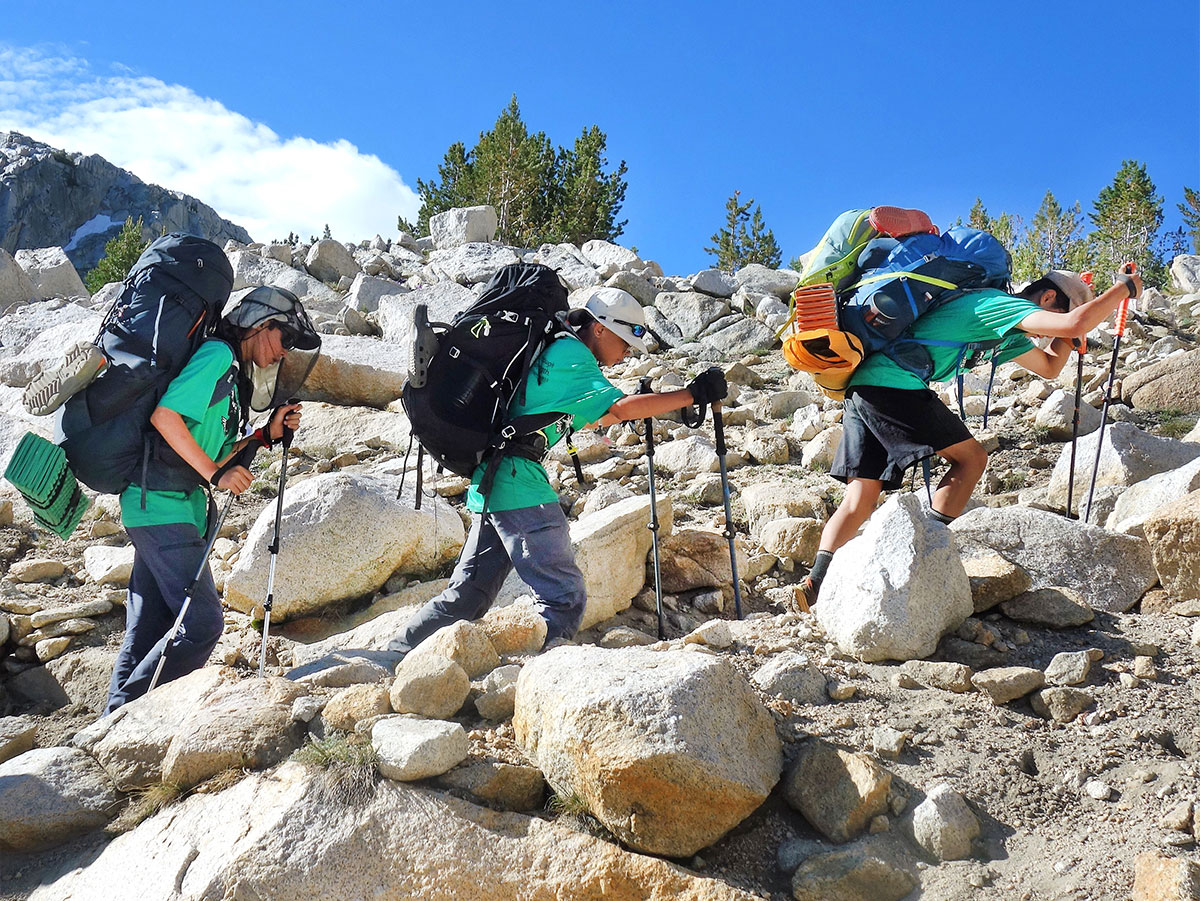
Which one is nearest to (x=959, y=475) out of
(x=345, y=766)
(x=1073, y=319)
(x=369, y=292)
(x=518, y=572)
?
(x=1073, y=319)

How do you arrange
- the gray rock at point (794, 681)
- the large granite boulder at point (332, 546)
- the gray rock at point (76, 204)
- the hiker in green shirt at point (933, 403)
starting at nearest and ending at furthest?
the gray rock at point (794, 681) < the hiker in green shirt at point (933, 403) < the large granite boulder at point (332, 546) < the gray rock at point (76, 204)

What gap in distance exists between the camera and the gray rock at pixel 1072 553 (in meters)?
4.82

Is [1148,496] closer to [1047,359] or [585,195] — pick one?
[1047,359]

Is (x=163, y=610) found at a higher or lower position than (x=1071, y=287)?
lower

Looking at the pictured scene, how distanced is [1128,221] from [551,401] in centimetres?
4810

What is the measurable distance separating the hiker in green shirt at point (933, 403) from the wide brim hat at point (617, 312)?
1.27 meters

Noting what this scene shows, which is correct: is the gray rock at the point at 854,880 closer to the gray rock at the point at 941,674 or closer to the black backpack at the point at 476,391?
the gray rock at the point at 941,674

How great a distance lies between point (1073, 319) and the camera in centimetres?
434

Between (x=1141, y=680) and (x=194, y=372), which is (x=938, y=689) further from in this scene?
(x=194, y=372)

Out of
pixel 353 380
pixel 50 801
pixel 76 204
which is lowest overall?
pixel 50 801

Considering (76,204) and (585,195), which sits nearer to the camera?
(585,195)

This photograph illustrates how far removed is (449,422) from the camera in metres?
4.38

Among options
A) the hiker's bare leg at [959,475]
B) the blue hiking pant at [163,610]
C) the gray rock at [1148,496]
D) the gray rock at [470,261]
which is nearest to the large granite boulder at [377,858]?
the blue hiking pant at [163,610]

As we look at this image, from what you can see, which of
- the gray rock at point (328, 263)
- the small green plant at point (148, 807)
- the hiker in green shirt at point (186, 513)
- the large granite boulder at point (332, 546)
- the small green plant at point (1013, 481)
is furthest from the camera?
the gray rock at point (328, 263)
